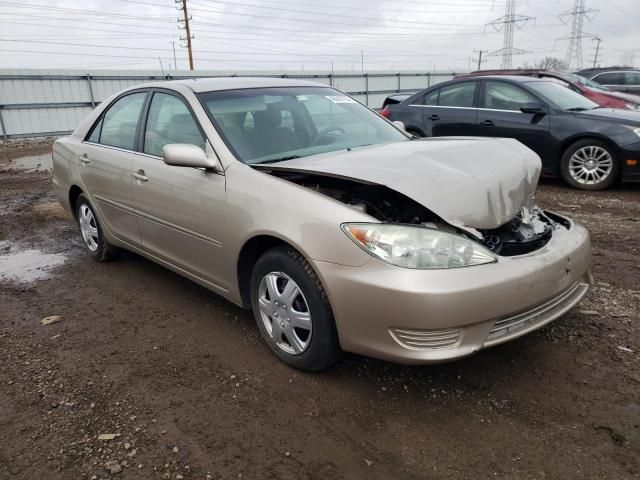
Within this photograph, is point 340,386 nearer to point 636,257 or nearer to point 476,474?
point 476,474

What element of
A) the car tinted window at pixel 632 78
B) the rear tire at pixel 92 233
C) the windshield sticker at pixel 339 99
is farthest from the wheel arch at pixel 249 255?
the car tinted window at pixel 632 78

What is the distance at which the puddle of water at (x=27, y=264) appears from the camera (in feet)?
15.1

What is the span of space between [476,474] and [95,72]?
18602mm

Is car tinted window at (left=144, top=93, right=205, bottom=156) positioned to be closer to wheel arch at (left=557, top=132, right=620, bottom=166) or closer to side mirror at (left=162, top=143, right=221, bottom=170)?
side mirror at (left=162, top=143, right=221, bottom=170)

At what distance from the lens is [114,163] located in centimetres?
412

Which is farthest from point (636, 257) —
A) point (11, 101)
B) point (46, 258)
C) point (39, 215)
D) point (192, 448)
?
point (11, 101)

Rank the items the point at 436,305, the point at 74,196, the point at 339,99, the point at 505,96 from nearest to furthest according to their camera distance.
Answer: the point at 436,305
the point at 339,99
the point at 74,196
the point at 505,96

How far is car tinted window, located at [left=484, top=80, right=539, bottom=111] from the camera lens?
7.35 metres

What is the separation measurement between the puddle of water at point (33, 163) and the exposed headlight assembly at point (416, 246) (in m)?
10.2

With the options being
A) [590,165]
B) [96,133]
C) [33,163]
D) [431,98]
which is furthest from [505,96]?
[33,163]

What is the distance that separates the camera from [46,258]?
16.8ft

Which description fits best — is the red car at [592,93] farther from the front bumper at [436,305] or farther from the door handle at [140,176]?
the front bumper at [436,305]

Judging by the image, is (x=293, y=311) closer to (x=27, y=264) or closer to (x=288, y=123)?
(x=288, y=123)

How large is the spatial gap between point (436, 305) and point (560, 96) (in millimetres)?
6368
